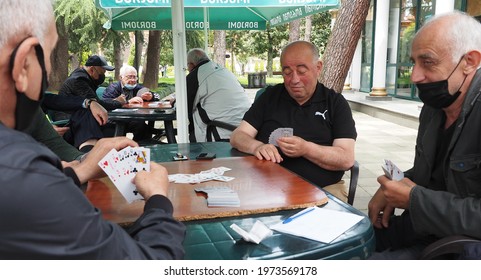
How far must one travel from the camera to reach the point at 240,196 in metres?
1.61

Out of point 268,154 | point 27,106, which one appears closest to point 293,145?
point 268,154

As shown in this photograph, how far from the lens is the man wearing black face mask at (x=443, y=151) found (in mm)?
1665

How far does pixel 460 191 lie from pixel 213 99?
9.74 feet

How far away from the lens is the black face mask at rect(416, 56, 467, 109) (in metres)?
1.86

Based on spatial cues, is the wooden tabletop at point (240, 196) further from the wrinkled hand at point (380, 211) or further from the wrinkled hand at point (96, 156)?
the wrinkled hand at point (380, 211)

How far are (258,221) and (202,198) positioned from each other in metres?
0.35

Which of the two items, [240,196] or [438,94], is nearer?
[240,196]

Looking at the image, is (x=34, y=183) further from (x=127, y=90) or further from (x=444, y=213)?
(x=127, y=90)

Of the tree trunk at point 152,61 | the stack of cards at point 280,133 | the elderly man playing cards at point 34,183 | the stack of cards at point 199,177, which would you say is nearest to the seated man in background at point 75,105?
the stack of cards at point 280,133

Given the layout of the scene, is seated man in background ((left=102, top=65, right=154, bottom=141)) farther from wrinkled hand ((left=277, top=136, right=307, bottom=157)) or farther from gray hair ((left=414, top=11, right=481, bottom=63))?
gray hair ((left=414, top=11, right=481, bottom=63))

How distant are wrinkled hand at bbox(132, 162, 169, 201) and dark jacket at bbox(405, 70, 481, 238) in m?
1.05

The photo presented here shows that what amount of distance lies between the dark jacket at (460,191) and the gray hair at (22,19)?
4.95 ft

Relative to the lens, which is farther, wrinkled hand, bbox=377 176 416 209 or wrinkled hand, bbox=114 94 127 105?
wrinkled hand, bbox=114 94 127 105

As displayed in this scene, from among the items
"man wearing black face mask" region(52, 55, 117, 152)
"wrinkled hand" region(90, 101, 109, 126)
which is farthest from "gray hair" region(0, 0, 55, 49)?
"wrinkled hand" region(90, 101, 109, 126)
